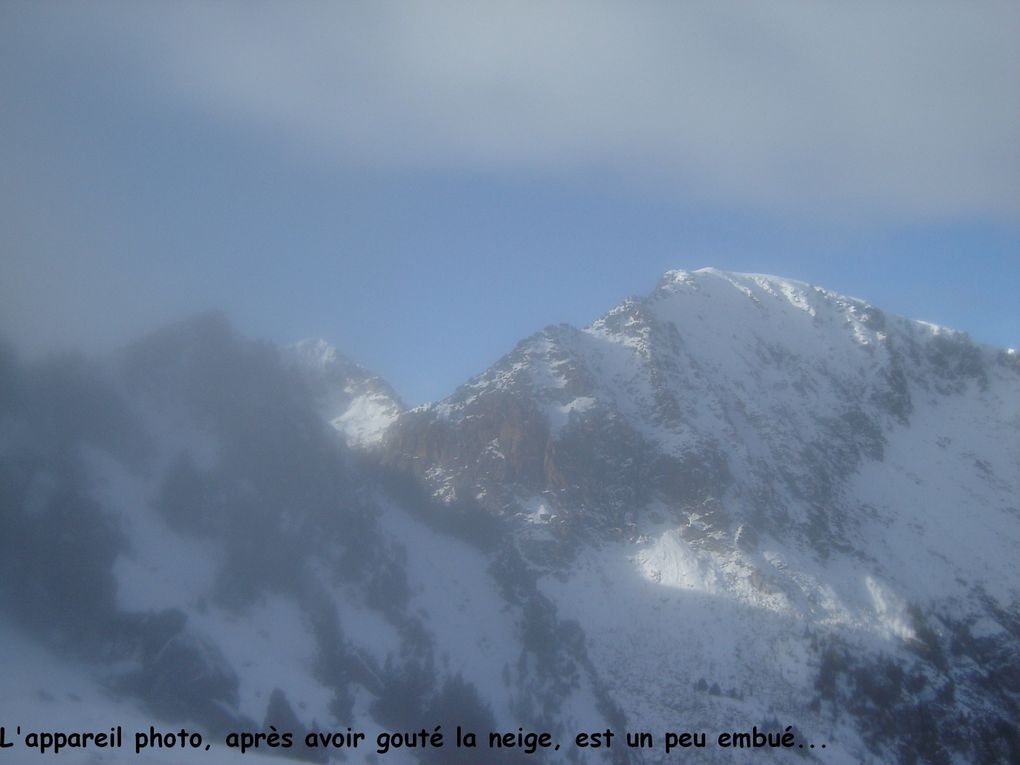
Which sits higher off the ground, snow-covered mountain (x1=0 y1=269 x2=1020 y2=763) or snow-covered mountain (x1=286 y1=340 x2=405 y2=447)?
snow-covered mountain (x1=286 y1=340 x2=405 y2=447)

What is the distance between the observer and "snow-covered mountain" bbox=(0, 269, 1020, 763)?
365 feet

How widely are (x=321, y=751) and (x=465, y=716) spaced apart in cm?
2094

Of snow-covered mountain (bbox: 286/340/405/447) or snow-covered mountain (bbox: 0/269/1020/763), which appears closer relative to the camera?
snow-covered mountain (bbox: 0/269/1020/763)

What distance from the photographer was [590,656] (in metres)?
123

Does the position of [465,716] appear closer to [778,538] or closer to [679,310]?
[778,538]

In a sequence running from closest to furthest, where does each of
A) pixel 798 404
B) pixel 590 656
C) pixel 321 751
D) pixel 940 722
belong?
pixel 321 751 → pixel 940 722 → pixel 590 656 → pixel 798 404

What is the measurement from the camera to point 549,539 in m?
139

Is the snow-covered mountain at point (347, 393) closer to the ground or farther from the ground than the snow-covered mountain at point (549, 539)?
farther from the ground

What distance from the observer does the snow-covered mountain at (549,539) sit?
11131 centimetres

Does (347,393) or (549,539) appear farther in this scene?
(347,393)

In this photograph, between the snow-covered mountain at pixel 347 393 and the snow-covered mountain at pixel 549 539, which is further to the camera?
the snow-covered mountain at pixel 347 393

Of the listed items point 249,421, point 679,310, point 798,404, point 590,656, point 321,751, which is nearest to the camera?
point 321,751

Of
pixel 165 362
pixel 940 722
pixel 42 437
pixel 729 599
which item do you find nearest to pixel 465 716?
pixel 729 599

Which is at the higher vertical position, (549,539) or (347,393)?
(347,393)
